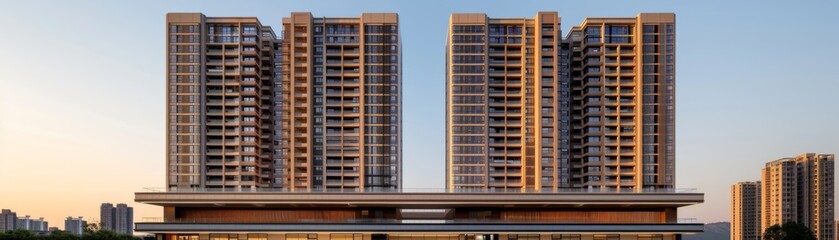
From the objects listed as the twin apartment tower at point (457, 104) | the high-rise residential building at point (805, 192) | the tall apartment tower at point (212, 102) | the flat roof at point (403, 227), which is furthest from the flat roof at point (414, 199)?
the high-rise residential building at point (805, 192)

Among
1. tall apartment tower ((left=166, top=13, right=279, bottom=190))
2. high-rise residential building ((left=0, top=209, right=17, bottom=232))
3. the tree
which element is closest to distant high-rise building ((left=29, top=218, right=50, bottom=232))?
high-rise residential building ((left=0, top=209, right=17, bottom=232))

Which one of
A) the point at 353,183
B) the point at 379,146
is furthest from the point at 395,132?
the point at 353,183

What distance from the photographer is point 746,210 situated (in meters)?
147

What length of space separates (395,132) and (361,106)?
6127 mm

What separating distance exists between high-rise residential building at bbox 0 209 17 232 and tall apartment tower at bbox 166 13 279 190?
344 ft

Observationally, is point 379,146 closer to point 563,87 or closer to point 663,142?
point 563,87

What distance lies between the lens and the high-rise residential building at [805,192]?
120688 mm

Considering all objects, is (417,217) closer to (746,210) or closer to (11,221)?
(746,210)

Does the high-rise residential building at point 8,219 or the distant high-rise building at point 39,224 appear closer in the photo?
the high-rise residential building at point 8,219

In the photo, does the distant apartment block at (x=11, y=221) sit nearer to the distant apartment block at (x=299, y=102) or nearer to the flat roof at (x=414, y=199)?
the distant apartment block at (x=299, y=102)

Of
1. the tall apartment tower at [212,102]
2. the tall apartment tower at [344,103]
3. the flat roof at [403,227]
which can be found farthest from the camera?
the tall apartment tower at [344,103]

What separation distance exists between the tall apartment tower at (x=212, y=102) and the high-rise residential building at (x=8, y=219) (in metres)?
105

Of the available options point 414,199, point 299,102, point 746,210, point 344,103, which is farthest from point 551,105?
point 746,210

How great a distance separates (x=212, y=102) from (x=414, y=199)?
42885mm
